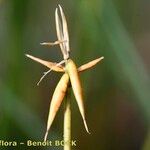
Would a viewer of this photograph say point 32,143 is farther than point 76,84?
Yes

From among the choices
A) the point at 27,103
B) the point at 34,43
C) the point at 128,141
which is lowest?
the point at 128,141

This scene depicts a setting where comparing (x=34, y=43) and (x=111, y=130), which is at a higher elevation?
(x=34, y=43)

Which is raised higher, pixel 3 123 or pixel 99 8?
pixel 99 8

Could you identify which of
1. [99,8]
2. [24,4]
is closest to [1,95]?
[24,4]

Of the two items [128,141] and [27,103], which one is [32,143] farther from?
[128,141]

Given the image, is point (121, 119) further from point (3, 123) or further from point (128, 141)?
point (3, 123)

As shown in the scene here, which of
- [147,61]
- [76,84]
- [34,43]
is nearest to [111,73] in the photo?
[147,61]
